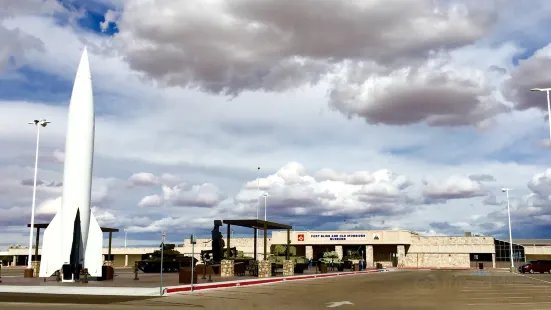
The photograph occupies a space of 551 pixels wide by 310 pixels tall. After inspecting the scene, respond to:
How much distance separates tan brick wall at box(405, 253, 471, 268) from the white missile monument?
61.1 meters

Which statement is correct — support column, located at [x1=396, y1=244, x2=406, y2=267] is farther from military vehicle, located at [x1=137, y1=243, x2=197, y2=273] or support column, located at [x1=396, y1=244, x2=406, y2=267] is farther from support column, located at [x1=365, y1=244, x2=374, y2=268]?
military vehicle, located at [x1=137, y1=243, x2=197, y2=273]

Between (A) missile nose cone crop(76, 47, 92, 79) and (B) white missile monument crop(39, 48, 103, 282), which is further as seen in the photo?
(A) missile nose cone crop(76, 47, 92, 79)

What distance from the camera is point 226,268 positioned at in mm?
37031

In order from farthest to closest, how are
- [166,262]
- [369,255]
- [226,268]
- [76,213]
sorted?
[369,255] < [166,262] < [226,268] < [76,213]

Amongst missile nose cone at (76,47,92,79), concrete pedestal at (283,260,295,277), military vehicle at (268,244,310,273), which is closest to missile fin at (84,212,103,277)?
missile nose cone at (76,47,92,79)

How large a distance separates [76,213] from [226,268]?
1154 cm

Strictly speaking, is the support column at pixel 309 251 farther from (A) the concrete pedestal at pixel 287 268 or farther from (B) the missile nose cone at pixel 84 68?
(B) the missile nose cone at pixel 84 68

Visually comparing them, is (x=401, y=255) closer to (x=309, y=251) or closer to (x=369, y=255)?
(x=369, y=255)

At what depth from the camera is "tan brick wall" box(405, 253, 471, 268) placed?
81.2 meters

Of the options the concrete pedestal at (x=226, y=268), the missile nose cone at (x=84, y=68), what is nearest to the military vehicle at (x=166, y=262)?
the concrete pedestal at (x=226, y=268)

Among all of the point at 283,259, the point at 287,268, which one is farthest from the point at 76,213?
the point at 283,259

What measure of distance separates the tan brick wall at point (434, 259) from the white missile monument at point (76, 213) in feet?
200

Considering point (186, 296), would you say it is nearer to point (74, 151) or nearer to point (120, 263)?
point (74, 151)

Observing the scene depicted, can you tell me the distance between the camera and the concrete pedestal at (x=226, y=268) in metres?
36.9
